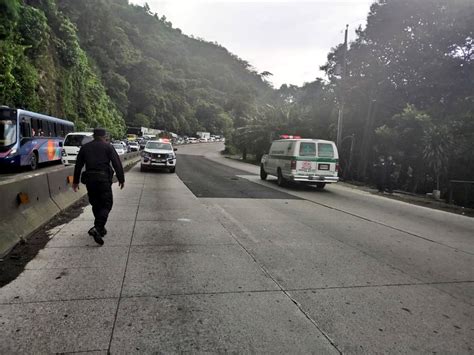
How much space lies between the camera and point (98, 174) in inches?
247

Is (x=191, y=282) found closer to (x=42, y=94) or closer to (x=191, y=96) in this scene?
(x=42, y=94)

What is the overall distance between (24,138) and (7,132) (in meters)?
1.10

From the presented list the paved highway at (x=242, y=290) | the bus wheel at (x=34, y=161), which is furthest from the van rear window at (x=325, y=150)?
the bus wheel at (x=34, y=161)

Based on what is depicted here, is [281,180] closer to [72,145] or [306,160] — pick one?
[306,160]

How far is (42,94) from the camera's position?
3312cm

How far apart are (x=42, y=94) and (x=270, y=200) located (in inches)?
1106

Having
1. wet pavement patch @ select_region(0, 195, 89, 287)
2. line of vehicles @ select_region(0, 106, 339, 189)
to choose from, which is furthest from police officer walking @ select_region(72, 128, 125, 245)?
line of vehicles @ select_region(0, 106, 339, 189)

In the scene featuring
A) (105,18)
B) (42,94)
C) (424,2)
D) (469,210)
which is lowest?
(469,210)

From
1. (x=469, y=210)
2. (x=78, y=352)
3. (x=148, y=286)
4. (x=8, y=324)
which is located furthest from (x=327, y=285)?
(x=469, y=210)

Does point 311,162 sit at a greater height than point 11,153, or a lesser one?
greater

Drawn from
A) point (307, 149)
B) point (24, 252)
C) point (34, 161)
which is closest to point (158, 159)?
point (34, 161)

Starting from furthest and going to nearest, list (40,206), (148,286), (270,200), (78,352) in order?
1. (270,200)
2. (40,206)
3. (148,286)
4. (78,352)

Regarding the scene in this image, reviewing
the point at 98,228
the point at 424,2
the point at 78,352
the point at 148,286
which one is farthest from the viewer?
the point at 424,2

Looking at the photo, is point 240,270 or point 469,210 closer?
point 240,270
